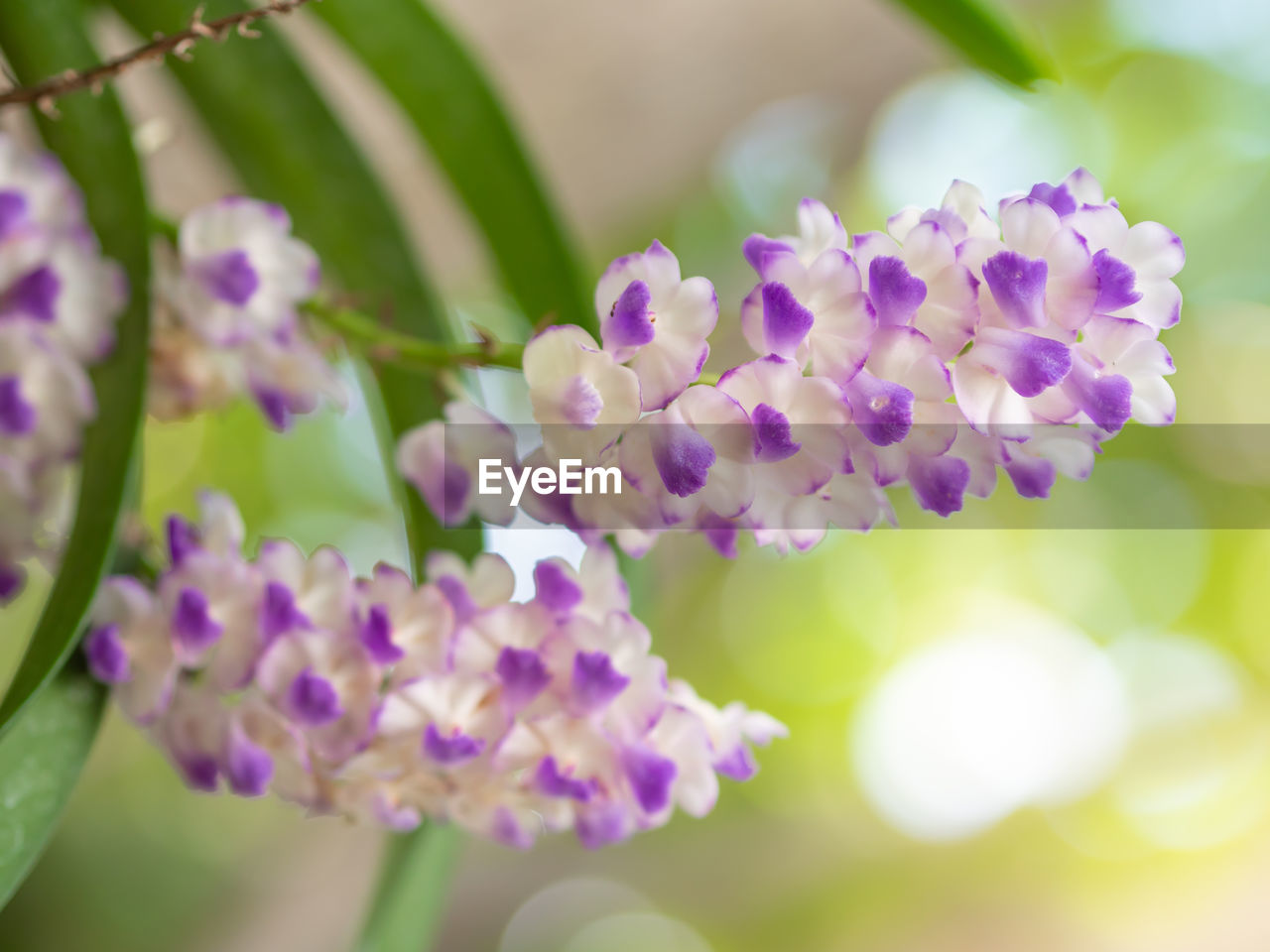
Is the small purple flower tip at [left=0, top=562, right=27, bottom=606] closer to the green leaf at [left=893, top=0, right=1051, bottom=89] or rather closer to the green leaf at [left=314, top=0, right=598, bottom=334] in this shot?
the green leaf at [left=314, top=0, right=598, bottom=334]

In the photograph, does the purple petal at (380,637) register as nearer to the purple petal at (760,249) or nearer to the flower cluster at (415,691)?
the flower cluster at (415,691)

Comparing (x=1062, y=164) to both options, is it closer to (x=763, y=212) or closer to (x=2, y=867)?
(x=763, y=212)

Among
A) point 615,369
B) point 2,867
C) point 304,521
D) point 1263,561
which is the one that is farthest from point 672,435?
point 1263,561

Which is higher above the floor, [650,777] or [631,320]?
[631,320]

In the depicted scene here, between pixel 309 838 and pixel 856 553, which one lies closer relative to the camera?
pixel 309 838

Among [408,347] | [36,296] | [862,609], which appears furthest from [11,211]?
[862,609]

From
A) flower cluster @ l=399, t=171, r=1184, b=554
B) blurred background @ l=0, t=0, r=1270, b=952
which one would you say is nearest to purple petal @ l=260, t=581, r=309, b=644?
flower cluster @ l=399, t=171, r=1184, b=554

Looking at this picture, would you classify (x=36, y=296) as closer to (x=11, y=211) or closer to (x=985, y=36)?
(x=11, y=211)
